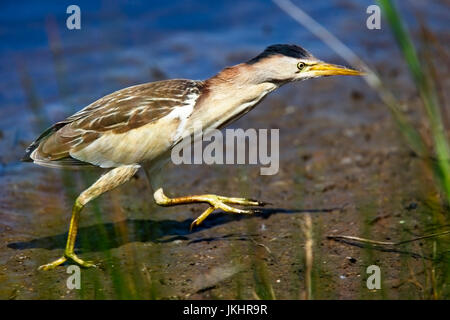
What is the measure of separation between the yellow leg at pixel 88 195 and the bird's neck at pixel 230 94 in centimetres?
70

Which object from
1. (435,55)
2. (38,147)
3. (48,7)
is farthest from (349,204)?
(48,7)

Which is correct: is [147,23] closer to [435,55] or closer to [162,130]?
[435,55]

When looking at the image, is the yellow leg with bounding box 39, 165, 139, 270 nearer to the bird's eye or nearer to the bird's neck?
the bird's neck

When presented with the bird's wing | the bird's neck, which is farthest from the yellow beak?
the bird's wing

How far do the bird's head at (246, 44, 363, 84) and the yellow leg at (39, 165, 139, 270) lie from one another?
119cm

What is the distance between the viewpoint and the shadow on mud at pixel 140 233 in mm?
5941

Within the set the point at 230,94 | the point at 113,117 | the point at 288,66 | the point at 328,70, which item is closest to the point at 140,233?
the point at 113,117

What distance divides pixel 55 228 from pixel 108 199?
764 mm

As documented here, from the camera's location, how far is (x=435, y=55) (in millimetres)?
10102

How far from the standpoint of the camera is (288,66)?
5625 mm

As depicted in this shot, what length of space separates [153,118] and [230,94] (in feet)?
2.01

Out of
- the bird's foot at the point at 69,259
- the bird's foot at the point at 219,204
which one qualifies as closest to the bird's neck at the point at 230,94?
the bird's foot at the point at 219,204

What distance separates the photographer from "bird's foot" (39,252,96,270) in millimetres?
5391

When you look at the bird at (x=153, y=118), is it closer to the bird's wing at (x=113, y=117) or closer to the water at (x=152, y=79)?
the bird's wing at (x=113, y=117)
